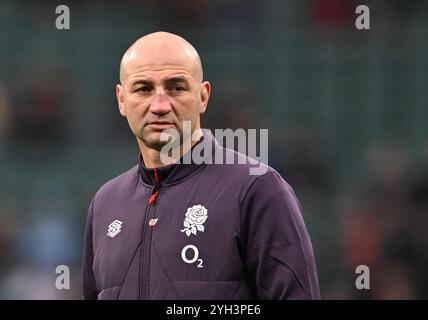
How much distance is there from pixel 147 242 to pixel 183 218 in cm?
16

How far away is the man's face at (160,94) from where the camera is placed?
135 inches

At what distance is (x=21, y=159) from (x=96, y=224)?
521 centimetres

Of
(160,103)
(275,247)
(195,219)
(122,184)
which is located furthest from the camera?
(122,184)

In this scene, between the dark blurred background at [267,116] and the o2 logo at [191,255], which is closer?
the o2 logo at [191,255]

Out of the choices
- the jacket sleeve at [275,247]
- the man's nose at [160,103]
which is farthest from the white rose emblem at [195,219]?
the man's nose at [160,103]

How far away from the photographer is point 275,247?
318cm

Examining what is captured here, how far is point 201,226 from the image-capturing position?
3.27 m

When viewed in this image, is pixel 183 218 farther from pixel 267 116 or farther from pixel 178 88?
pixel 267 116

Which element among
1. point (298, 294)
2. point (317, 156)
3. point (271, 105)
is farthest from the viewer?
point (271, 105)

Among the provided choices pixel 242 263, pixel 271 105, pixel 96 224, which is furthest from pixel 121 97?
pixel 271 105

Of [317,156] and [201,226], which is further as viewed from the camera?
[317,156]

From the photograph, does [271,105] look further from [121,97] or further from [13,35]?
[121,97]

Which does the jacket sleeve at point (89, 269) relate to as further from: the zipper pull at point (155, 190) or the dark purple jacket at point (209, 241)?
the zipper pull at point (155, 190)

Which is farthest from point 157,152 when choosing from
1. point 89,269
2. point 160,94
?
point 89,269
